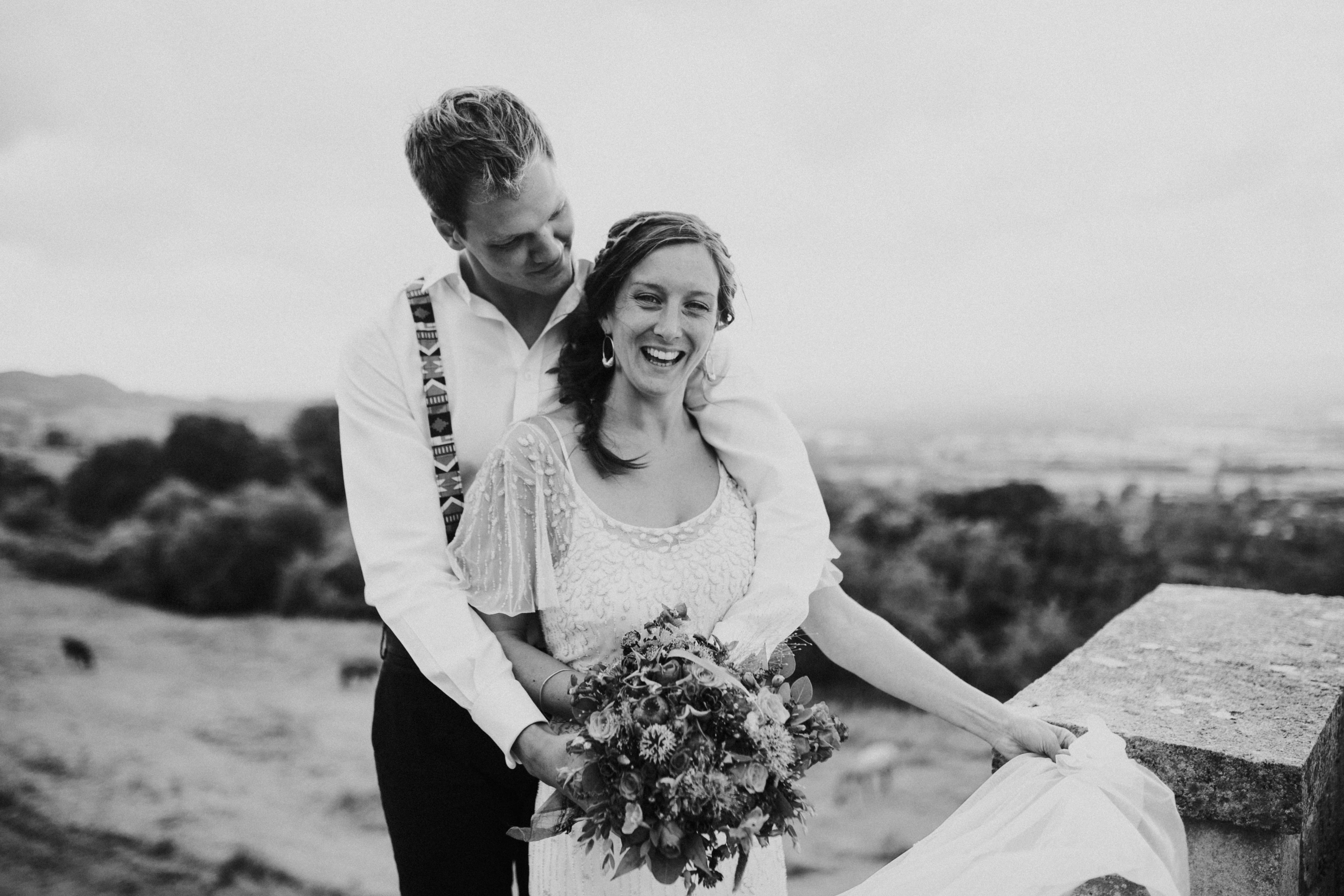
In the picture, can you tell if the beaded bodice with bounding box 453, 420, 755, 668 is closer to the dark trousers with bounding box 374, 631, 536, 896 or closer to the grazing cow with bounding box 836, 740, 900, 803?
the dark trousers with bounding box 374, 631, 536, 896

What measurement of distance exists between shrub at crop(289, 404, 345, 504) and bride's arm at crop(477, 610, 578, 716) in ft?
17.9

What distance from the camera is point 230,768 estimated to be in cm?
603

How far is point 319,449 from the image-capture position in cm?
722

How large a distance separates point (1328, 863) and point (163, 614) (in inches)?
282

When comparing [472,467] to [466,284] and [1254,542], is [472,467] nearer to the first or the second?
[466,284]

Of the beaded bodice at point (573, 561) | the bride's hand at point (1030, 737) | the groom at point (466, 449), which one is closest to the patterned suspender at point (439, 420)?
the groom at point (466, 449)

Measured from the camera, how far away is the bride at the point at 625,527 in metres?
1.91

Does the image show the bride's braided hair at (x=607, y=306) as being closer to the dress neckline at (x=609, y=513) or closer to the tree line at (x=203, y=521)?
the dress neckline at (x=609, y=513)

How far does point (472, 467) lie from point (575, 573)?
485 millimetres

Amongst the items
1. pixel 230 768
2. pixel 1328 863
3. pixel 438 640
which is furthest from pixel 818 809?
pixel 438 640

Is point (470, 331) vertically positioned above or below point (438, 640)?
above

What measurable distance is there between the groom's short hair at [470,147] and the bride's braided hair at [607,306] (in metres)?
0.28

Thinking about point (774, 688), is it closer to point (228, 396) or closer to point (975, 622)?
point (975, 622)

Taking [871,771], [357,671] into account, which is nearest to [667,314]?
[871,771]
